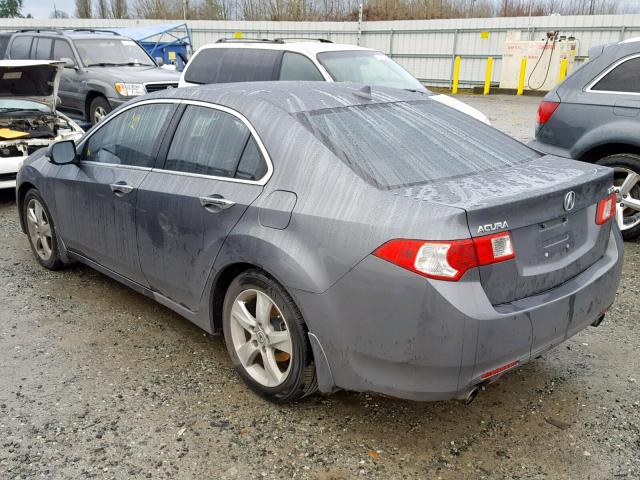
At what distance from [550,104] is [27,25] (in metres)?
29.7

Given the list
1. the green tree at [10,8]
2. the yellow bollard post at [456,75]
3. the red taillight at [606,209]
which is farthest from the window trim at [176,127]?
the green tree at [10,8]

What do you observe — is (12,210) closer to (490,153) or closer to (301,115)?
(301,115)

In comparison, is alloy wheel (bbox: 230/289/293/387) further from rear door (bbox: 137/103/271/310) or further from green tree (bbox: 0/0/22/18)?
green tree (bbox: 0/0/22/18)

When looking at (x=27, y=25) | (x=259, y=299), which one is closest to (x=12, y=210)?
(x=259, y=299)

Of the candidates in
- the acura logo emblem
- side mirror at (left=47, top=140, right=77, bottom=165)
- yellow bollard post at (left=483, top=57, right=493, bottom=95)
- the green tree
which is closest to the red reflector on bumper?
the acura logo emblem

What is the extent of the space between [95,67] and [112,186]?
844cm

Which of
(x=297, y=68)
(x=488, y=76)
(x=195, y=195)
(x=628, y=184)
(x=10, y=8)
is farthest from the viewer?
(x=10, y=8)

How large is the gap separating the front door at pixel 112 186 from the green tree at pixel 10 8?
61725 mm

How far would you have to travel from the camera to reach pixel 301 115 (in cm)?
315

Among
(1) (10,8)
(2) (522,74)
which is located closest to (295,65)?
(2) (522,74)

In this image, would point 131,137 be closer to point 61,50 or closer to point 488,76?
point 61,50

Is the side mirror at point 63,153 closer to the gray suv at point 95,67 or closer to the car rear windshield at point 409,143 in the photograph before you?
the car rear windshield at point 409,143

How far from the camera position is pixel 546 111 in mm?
6148

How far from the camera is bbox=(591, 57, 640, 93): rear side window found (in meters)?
5.65
